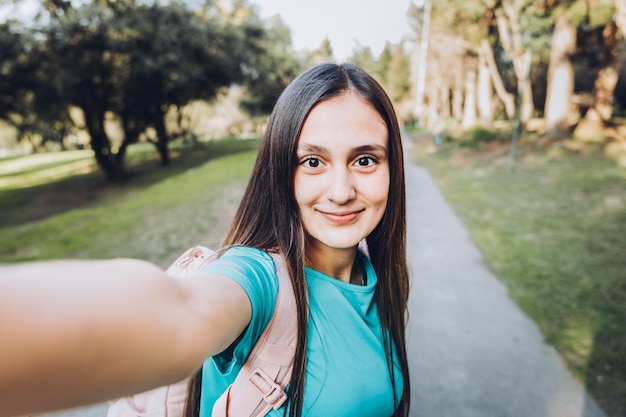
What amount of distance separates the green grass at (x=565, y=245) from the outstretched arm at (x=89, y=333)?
3315mm

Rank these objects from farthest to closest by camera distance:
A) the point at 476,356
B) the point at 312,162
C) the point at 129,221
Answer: the point at 129,221 → the point at 476,356 → the point at 312,162

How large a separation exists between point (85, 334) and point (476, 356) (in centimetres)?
345

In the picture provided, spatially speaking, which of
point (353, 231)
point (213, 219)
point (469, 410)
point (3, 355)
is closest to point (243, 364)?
point (353, 231)

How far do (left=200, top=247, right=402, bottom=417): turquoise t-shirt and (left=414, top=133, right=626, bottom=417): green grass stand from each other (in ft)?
8.28

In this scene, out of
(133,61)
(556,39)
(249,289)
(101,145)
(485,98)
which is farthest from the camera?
(485,98)

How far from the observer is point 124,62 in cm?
1327

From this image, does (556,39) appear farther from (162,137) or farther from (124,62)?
(162,137)

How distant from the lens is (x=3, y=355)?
0.37m

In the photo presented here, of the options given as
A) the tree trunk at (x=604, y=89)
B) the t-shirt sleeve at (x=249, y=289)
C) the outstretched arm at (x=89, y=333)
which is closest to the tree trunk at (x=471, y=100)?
the tree trunk at (x=604, y=89)

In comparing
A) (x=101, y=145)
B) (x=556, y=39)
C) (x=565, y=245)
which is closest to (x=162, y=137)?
(x=101, y=145)

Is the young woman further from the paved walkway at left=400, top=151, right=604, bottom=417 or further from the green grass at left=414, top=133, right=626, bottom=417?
the green grass at left=414, top=133, right=626, bottom=417

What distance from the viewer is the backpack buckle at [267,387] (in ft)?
3.22

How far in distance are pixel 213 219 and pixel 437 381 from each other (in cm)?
603

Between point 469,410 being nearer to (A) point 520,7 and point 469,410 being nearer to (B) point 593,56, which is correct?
(A) point 520,7
